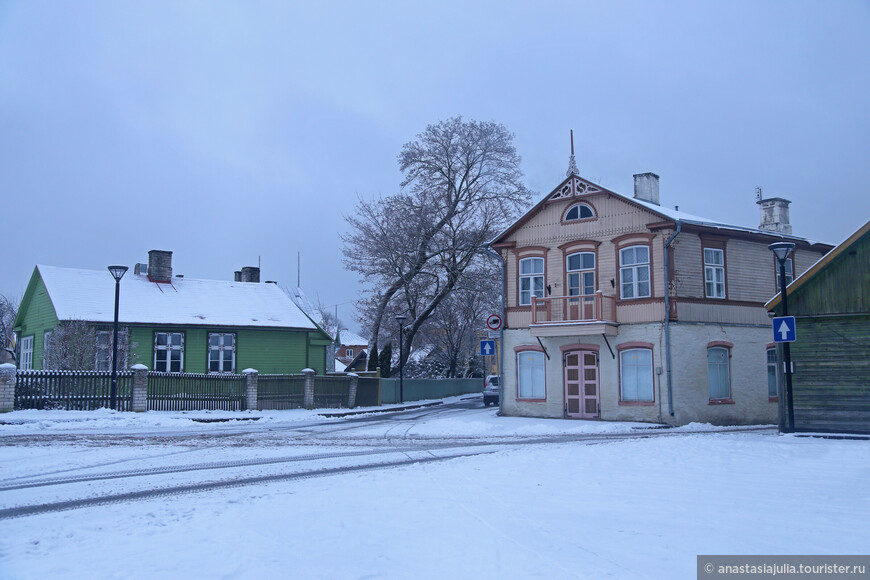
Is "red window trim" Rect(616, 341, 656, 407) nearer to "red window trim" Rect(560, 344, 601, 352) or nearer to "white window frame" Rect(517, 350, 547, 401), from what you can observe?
"red window trim" Rect(560, 344, 601, 352)

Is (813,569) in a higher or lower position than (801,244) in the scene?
lower

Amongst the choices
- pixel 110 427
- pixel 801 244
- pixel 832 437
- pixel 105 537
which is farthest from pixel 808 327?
pixel 110 427

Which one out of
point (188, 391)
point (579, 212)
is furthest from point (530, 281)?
point (188, 391)

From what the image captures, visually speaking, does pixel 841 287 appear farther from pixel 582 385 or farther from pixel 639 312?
pixel 582 385

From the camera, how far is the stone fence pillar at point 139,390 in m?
26.2

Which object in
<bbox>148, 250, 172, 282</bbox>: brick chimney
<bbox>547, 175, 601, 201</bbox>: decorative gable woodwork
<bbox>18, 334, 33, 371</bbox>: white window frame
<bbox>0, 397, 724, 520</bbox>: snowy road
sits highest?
<bbox>547, 175, 601, 201</bbox>: decorative gable woodwork

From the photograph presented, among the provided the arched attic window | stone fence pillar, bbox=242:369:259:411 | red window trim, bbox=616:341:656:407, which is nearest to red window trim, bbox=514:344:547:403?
red window trim, bbox=616:341:656:407

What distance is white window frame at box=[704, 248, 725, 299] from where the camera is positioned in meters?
25.5

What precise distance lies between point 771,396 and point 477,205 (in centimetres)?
2082

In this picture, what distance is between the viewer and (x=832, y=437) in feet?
59.2

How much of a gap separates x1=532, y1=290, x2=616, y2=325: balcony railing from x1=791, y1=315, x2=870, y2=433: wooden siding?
6.71 meters

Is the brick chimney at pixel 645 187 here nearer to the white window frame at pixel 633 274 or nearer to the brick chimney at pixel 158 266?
the white window frame at pixel 633 274

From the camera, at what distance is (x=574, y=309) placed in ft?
83.7

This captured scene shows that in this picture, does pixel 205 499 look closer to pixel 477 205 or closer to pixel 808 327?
pixel 808 327
